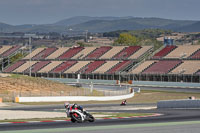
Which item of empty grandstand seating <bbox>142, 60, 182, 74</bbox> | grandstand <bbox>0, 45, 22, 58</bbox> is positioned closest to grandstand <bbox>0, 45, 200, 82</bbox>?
empty grandstand seating <bbox>142, 60, 182, 74</bbox>

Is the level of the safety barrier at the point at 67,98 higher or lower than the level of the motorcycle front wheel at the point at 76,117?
lower

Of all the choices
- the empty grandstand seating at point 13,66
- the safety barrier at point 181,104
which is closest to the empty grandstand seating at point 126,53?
the empty grandstand seating at point 13,66

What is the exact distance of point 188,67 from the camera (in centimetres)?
10012

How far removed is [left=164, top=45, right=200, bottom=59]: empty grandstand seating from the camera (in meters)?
111

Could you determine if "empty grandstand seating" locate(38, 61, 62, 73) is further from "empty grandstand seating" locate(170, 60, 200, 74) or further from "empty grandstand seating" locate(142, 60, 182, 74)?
"empty grandstand seating" locate(170, 60, 200, 74)

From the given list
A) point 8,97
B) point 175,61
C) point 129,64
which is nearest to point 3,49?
point 129,64

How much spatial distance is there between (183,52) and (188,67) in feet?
44.3

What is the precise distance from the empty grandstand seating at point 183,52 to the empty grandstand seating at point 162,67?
296 cm

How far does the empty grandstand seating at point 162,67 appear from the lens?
102812mm

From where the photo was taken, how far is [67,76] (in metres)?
121

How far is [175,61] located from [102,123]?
81.7m

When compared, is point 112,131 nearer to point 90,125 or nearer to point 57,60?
point 90,125

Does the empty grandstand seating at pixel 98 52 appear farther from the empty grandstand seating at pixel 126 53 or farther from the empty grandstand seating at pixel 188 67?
the empty grandstand seating at pixel 188 67

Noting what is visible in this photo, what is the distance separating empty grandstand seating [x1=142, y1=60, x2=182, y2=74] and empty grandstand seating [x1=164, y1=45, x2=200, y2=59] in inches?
117
